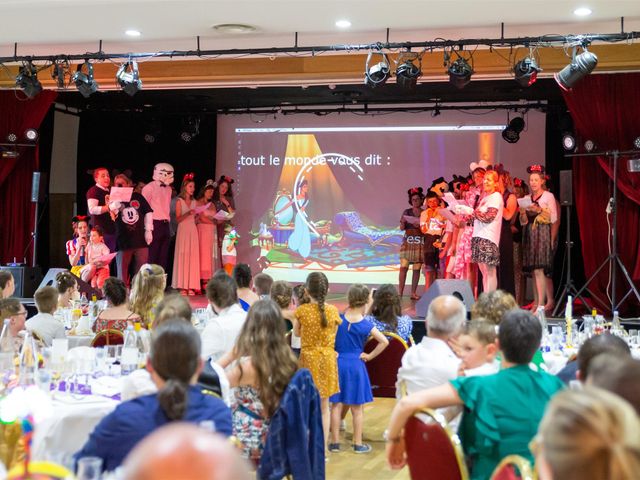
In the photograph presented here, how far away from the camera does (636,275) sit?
9.87m

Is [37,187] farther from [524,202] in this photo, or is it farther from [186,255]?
[524,202]

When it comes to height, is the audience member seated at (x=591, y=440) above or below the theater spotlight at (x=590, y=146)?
below

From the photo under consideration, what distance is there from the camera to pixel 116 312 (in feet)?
19.2

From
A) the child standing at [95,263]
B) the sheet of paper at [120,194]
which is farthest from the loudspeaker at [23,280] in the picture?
the sheet of paper at [120,194]

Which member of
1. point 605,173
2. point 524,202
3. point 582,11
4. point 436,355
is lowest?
point 436,355

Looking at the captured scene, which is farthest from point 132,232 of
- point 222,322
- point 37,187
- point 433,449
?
point 433,449

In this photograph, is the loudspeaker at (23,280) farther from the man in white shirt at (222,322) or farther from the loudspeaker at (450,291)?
the man in white shirt at (222,322)

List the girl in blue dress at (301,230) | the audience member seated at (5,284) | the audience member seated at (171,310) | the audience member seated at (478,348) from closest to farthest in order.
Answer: the audience member seated at (478,348) < the audience member seated at (171,310) < the audience member seated at (5,284) < the girl in blue dress at (301,230)

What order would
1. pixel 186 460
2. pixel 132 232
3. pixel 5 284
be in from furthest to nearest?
pixel 132 232 < pixel 5 284 < pixel 186 460

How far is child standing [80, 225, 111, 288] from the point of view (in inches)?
443

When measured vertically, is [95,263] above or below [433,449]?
above

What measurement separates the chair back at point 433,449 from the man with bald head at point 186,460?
186 centimetres

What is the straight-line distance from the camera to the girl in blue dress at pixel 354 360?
5.87 meters

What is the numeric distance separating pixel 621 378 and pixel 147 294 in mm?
4399
